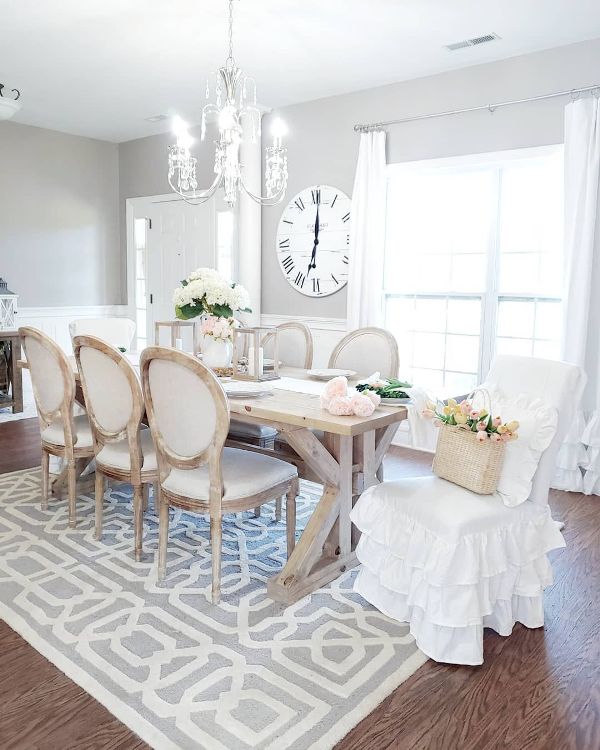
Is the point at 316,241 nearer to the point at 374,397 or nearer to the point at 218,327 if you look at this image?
the point at 218,327

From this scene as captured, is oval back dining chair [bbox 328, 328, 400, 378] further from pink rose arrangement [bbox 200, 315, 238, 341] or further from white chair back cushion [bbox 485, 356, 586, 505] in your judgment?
white chair back cushion [bbox 485, 356, 586, 505]

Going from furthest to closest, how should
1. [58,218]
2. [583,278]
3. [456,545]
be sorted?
1. [58,218]
2. [583,278]
3. [456,545]

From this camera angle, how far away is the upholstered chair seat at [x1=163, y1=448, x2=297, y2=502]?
8.13ft

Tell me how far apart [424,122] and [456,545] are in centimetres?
346

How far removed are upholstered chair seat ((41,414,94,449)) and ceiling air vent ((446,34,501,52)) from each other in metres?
3.14

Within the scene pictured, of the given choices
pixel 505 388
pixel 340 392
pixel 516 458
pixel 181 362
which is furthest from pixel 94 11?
pixel 516 458

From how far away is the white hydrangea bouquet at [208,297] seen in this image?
3148 millimetres

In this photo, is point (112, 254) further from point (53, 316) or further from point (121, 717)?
point (121, 717)

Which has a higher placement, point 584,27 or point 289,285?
point 584,27

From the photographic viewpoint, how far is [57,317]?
6.66 meters

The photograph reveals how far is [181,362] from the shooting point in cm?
233

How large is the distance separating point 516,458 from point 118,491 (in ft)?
7.83

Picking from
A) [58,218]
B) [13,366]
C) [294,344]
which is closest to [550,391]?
[294,344]

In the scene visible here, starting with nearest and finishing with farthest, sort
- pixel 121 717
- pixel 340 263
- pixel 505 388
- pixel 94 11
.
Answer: pixel 121 717, pixel 505 388, pixel 94 11, pixel 340 263
